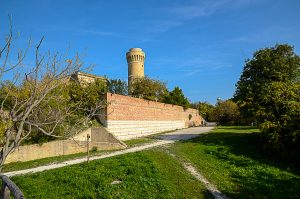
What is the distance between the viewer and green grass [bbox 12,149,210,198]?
12562 mm

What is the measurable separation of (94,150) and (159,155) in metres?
6.06

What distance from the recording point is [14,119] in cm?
516

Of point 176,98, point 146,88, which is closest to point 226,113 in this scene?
point 176,98

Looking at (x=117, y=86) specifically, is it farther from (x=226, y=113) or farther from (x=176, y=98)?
(x=226, y=113)

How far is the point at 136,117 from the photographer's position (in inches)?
1188

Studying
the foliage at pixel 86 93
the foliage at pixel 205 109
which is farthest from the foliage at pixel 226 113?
the foliage at pixel 86 93

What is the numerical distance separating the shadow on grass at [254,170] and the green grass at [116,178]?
1.93 meters

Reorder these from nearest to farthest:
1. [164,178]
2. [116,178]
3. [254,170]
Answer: [164,178] < [116,178] < [254,170]

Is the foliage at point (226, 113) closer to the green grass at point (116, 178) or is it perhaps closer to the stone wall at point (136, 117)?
the stone wall at point (136, 117)

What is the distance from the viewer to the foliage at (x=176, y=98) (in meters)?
47.9

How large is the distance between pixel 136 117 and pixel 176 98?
18964 millimetres

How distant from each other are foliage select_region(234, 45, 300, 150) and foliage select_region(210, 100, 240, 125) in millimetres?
33684

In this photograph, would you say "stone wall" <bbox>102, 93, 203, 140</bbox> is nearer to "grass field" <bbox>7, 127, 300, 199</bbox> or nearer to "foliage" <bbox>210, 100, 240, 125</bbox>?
"grass field" <bbox>7, 127, 300, 199</bbox>

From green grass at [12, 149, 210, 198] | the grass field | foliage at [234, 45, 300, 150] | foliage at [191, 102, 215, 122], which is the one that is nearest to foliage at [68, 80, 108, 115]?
the grass field
